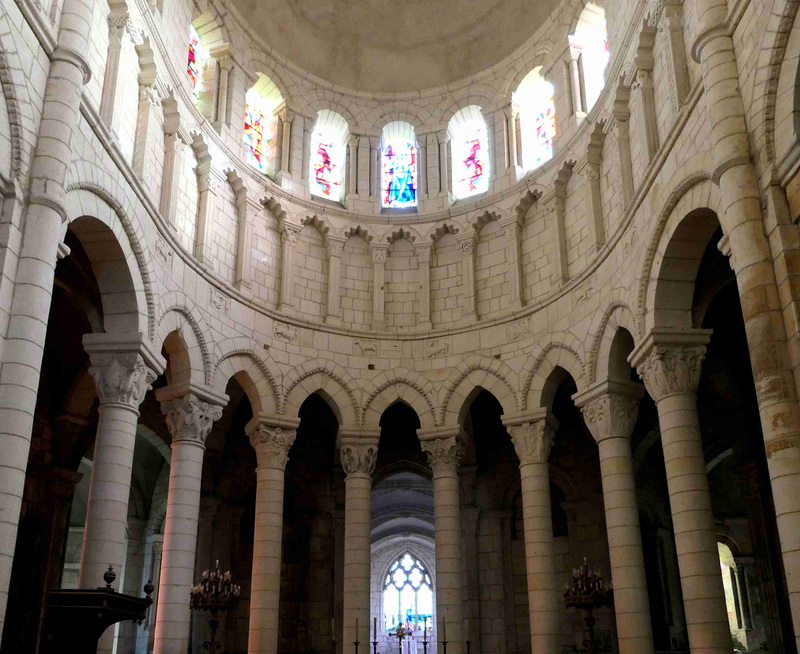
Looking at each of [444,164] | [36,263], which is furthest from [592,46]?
[36,263]

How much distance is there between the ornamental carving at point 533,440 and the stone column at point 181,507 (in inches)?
254

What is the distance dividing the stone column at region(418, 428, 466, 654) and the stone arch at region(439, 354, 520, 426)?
617 millimetres

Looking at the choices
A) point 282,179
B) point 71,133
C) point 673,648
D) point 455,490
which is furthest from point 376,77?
point 673,648

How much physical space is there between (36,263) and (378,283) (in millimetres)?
11650

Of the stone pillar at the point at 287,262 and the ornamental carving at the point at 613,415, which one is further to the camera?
the stone pillar at the point at 287,262

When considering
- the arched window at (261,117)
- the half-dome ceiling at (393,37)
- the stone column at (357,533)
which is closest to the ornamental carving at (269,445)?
the stone column at (357,533)

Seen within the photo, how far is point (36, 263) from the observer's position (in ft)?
35.7

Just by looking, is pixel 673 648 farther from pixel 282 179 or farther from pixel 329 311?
pixel 282 179

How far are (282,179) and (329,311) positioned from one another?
352 cm

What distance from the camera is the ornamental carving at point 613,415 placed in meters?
16.5

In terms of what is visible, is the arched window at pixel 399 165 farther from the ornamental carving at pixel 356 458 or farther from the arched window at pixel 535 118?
the ornamental carving at pixel 356 458

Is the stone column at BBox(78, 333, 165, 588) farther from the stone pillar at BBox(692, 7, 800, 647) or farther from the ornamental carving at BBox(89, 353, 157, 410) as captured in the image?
the stone pillar at BBox(692, 7, 800, 647)

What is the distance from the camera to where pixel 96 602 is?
1016cm

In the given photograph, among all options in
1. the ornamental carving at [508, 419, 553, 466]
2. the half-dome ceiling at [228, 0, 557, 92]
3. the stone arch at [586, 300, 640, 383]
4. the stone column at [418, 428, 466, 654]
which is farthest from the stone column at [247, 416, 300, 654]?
the half-dome ceiling at [228, 0, 557, 92]
